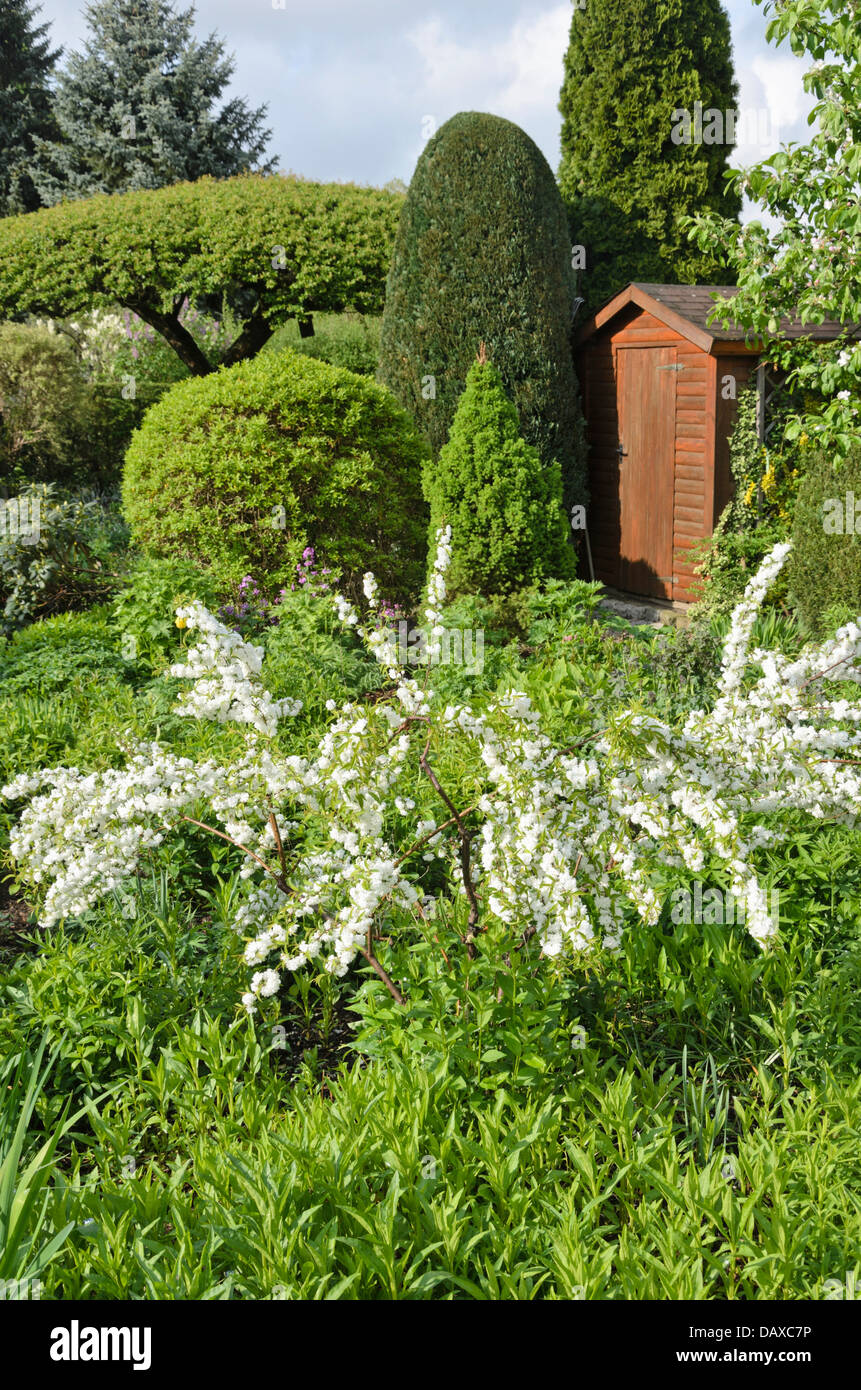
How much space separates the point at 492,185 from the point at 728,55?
18.2ft

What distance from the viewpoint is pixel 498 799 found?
3.34 metres

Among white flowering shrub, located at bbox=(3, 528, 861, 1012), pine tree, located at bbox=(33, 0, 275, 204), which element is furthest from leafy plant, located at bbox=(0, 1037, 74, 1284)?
pine tree, located at bbox=(33, 0, 275, 204)

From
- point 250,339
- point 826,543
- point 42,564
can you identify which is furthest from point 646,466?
point 250,339

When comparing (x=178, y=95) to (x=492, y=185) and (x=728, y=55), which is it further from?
(x=492, y=185)

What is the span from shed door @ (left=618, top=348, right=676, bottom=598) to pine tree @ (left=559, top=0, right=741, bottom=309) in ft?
10.4

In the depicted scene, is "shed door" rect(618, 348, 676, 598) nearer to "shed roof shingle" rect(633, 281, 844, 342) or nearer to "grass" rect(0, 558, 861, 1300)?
"shed roof shingle" rect(633, 281, 844, 342)

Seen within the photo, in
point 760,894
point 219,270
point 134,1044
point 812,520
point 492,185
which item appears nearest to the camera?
point 760,894

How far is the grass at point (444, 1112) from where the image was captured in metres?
2.52

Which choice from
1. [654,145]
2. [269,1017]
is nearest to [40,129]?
[654,145]

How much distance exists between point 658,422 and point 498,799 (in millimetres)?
8831

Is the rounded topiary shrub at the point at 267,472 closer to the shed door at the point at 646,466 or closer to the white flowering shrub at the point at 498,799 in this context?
the shed door at the point at 646,466

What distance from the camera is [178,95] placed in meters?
25.0

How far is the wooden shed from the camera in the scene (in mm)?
10453

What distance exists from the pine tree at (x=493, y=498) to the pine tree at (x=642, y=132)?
6086mm
